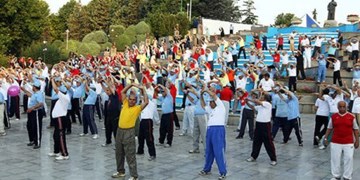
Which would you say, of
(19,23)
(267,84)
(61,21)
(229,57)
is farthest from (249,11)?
(267,84)

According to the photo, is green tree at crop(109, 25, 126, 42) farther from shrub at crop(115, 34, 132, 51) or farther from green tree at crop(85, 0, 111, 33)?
green tree at crop(85, 0, 111, 33)

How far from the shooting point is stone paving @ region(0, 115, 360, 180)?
8.73 m

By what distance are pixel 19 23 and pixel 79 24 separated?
25.1 meters

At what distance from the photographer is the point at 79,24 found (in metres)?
61.3

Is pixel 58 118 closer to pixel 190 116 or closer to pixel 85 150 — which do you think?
pixel 85 150

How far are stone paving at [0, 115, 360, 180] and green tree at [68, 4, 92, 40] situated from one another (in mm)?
49664

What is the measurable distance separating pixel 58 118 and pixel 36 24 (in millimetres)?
30026

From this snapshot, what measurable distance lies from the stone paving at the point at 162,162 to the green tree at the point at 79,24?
49.7 metres

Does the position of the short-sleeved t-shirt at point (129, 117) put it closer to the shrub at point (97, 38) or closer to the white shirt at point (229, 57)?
the white shirt at point (229, 57)

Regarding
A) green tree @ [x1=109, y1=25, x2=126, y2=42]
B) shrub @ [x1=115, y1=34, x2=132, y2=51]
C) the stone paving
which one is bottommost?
the stone paving

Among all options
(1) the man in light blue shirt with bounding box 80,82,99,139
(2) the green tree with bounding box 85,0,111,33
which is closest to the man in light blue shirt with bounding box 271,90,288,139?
(1) the man in light blue shirt with bounding box 80,82,99,139

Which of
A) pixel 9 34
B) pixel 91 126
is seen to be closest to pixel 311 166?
pixel 91 126

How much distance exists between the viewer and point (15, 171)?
8.80 m

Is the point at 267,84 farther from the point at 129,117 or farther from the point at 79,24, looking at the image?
the point at 79,24
